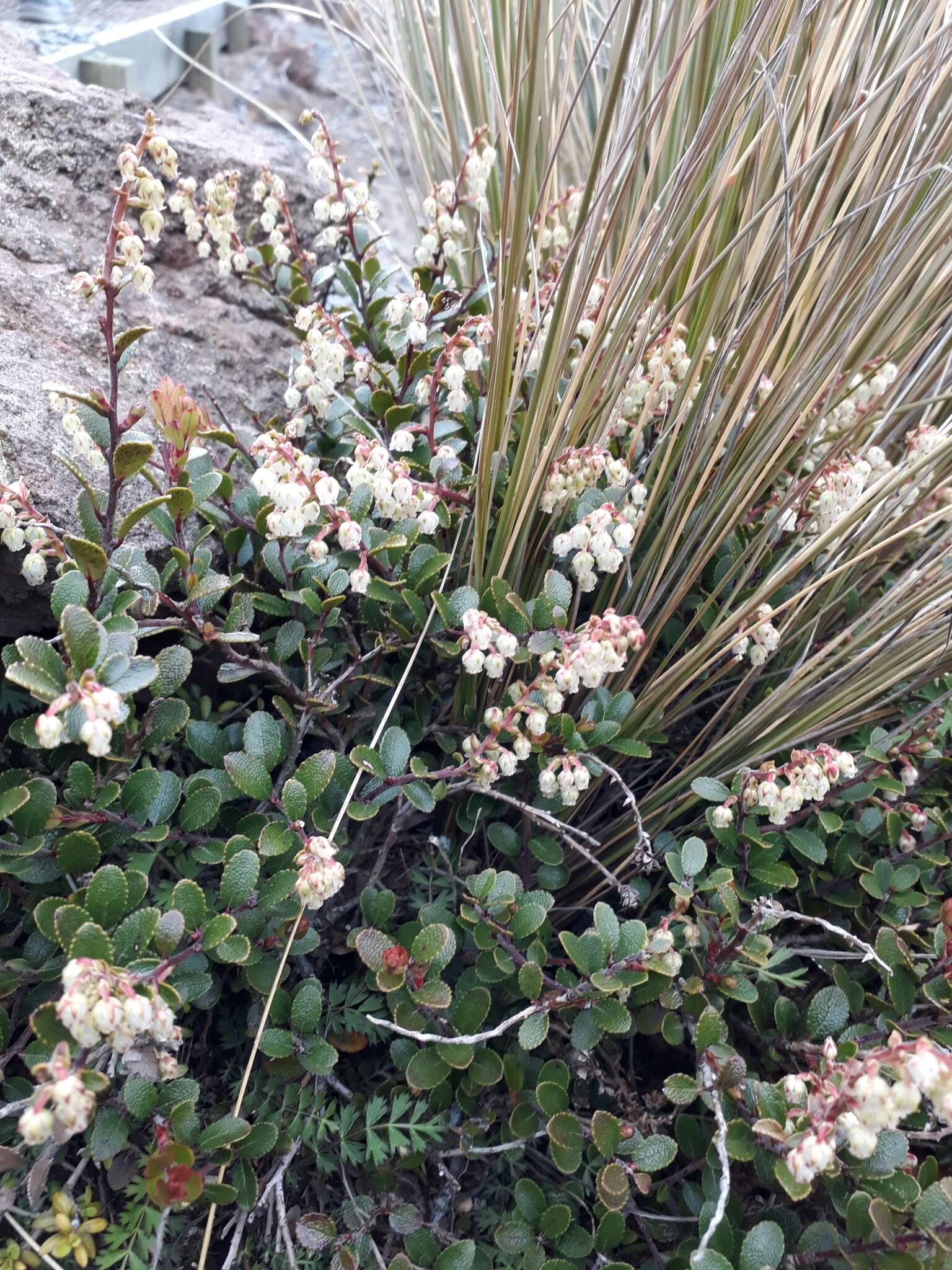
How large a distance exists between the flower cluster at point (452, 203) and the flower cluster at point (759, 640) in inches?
27.2

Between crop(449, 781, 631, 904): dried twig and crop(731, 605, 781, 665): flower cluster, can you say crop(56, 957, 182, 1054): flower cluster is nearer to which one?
crop(449, 781, 631, 904): dried twig

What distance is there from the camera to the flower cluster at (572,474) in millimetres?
1021

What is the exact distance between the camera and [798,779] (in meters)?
0.95

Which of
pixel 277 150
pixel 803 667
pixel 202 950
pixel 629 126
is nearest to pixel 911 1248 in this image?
pixel 803 667

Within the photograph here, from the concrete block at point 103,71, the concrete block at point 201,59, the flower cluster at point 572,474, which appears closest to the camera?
the flower cluster at point 572,474

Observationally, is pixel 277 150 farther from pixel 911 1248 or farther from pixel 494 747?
pixel 911 1248

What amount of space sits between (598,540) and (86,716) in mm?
526

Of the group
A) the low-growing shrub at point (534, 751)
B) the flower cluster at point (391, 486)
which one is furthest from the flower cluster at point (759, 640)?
the flower cluster at point (391, 486)

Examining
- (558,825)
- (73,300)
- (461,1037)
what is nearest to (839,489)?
(558,825)

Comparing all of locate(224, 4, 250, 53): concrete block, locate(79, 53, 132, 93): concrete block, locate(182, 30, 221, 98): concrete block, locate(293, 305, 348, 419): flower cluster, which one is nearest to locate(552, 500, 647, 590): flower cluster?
locate(293, 305, 348, 419): flower cluster

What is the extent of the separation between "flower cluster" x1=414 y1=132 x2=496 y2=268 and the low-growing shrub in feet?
0.11

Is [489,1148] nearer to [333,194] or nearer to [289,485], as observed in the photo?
[289,485]

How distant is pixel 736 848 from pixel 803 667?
23 cm

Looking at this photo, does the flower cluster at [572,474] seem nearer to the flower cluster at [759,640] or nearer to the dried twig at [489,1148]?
the flower cluster at [759,640]
